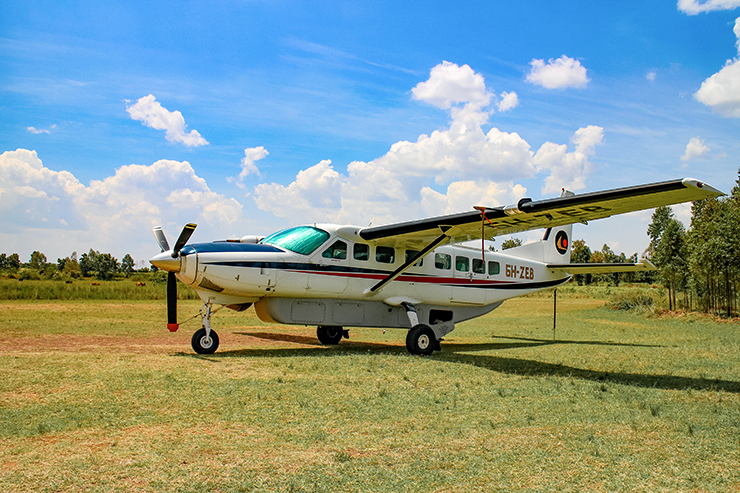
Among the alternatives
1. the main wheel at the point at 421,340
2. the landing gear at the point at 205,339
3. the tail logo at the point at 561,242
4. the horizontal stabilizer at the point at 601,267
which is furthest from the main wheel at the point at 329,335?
the tail logo at the point at 561,242

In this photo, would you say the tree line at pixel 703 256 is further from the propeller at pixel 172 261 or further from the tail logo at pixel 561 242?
the propeller at pixel 172 261

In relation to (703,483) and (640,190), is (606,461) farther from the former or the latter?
(640,190)

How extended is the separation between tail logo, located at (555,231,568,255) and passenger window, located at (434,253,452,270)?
5378mm

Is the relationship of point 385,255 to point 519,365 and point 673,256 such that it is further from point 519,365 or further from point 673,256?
point 673,256

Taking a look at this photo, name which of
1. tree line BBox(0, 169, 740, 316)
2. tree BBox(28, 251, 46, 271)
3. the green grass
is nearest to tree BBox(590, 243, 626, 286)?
tree line BBox(0, 169, 740, 316)

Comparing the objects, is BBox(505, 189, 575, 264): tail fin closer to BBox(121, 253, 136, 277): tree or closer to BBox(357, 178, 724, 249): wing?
BBox(357, 178, 724, 249): wing

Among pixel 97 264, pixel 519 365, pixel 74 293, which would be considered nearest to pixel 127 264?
pixel 97 264

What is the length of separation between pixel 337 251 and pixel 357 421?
6.99 m

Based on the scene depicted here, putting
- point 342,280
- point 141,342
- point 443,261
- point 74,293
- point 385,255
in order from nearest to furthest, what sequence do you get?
point 342,280 → point 141,342 → point 385,255 → point 443,261 → point 74,293

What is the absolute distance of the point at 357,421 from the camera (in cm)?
603

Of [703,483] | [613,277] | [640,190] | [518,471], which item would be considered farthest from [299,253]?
[613,277]

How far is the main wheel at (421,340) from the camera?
1234 centimetres

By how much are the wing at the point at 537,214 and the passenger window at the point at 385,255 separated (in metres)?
0.24

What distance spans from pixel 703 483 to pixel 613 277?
10159 cm
